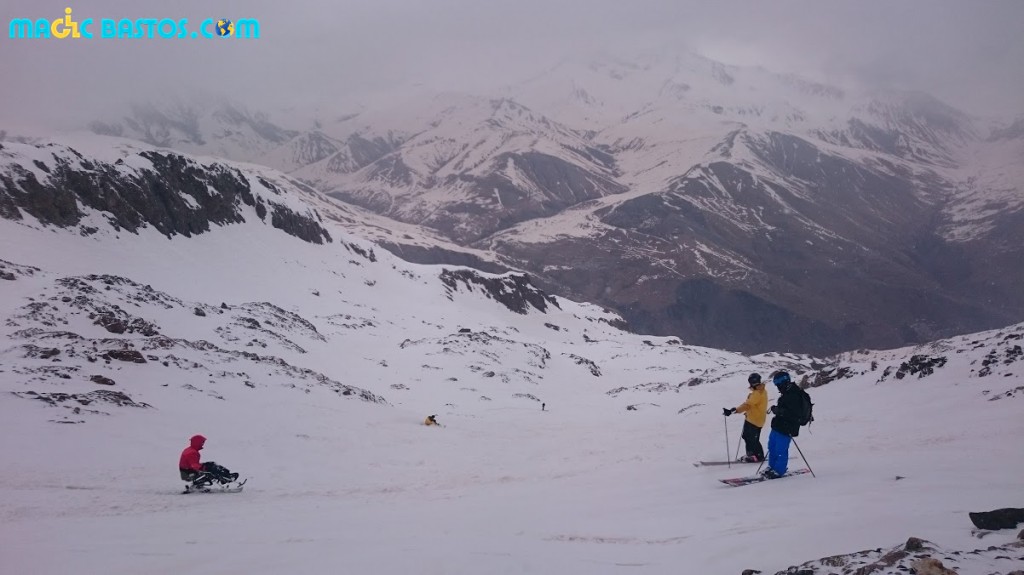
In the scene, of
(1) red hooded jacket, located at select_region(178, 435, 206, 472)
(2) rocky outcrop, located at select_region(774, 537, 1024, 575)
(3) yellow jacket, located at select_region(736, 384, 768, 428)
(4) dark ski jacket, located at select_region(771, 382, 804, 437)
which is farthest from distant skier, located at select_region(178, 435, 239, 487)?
(2) rocky outcrop, located at select_region(774, 537, 1024, 575)

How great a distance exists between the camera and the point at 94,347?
21.5 meters

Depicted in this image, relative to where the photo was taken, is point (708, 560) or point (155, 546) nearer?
point (708, 560)

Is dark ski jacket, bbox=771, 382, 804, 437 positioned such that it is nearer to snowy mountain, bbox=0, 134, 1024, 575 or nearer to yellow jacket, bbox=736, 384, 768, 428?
snowy mountain, bbox=0, 134, 1024, 575

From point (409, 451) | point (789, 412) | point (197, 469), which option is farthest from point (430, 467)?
point (789, 412)

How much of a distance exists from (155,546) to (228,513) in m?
3.02

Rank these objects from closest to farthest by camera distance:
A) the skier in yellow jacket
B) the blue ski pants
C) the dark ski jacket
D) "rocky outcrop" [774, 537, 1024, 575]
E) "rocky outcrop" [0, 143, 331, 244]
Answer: "rocky outcrop" [774, 537, 1024, 575]
the dark ski jacket
the blue ski pants
the skier in yellow jacket
"rocky outcrop" [0, 143, 331, 244]

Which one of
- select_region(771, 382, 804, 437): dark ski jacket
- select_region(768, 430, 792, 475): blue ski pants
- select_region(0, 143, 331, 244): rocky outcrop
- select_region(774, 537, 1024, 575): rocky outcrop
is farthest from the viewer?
select_region(0, 143, 331, 244): rocky outcrop

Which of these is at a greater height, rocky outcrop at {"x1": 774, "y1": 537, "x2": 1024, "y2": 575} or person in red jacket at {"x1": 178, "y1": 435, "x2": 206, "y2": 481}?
person in red jacket at {"x1": 178, "y1": 435, "x2": 206, "y2": 481}

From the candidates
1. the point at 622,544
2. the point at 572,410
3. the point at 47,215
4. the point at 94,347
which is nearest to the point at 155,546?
the point at 622,544

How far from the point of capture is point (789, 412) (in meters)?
11.1

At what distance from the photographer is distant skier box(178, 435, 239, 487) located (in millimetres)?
12898

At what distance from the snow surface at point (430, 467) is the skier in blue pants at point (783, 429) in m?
0.75

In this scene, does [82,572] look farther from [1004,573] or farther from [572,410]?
[572,410]

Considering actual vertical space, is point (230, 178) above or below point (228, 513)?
above
